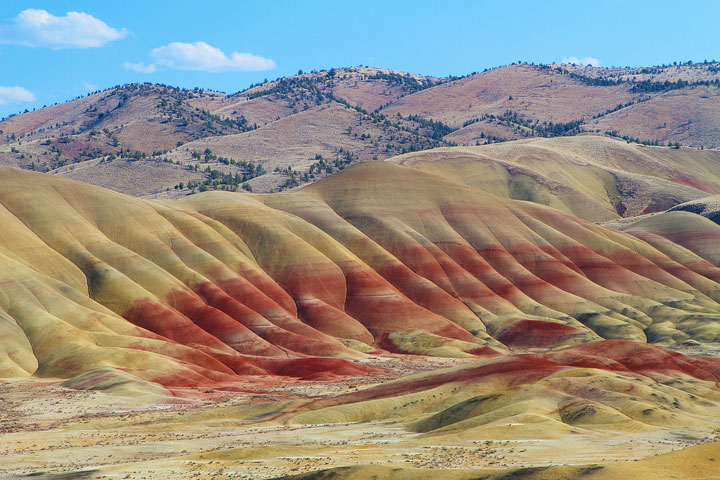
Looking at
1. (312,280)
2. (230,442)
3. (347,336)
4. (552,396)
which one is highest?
(312,280)

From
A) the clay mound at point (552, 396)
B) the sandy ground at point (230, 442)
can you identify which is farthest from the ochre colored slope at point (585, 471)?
the clay mound at point (552, 396)

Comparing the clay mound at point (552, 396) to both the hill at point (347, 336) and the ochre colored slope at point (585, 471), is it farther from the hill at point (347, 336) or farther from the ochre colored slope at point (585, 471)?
the ochre colored slope at point (585, 471)

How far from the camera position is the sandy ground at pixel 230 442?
50312mm

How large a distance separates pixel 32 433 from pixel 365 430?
26.9 m

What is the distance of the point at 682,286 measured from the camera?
177000mm

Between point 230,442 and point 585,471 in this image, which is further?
point 230,442

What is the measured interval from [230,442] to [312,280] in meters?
93.4

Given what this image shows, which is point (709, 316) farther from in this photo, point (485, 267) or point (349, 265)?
point (349, 265)

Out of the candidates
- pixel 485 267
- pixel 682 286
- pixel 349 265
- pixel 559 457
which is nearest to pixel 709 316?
pixel 682 286

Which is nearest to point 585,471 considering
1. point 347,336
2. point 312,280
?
point 347,336

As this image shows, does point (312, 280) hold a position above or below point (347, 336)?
above

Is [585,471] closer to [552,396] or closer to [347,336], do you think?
[552,396]

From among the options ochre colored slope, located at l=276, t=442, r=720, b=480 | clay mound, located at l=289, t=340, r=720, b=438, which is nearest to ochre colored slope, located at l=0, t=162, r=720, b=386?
clay mound, located at l=289, t=340, r=720, b=438

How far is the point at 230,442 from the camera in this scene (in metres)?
63.7
